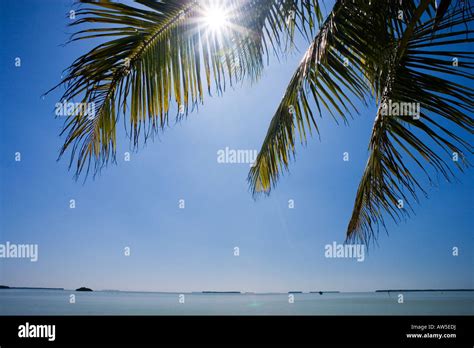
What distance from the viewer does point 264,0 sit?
1.69 metres

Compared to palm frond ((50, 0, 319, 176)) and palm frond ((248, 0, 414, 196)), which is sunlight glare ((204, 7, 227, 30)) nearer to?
palm frond ((50, 0, 319, 176))
